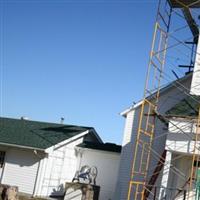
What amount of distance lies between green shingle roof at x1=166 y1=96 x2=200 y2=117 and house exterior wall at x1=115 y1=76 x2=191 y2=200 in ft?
10.0

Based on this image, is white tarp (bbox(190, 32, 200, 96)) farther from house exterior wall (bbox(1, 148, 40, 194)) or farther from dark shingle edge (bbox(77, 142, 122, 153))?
house exterior wall (bbox(1, 148, 40, 194))

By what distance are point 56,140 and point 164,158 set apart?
7.54 m

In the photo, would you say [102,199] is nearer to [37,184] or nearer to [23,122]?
[37,184]

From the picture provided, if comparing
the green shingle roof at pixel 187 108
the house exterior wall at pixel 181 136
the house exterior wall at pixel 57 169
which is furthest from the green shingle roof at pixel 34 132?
the green shingle roof at pixel 187 108

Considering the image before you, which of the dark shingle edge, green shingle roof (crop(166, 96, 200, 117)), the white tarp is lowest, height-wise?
the dark shingle edge

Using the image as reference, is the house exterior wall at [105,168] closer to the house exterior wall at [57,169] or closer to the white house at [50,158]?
the white house at [50,158]

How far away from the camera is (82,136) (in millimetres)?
24781

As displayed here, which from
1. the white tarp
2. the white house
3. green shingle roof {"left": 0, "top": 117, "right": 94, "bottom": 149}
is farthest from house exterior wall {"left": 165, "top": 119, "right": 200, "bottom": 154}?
green shingle roof {"left": 0, "top": 117, "right": 94, "bottom": 149}

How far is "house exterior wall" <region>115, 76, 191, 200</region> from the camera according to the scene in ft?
67.2

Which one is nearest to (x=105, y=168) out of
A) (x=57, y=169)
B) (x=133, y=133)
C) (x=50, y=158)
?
(x=57, y=169)

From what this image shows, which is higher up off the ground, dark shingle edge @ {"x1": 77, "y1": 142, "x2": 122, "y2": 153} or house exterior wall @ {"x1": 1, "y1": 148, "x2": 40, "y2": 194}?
dark shingle edge @ {"x1": 77, "y1": 142, "x2": 122, "y2": 153}

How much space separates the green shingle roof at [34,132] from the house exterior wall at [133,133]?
12.7ft

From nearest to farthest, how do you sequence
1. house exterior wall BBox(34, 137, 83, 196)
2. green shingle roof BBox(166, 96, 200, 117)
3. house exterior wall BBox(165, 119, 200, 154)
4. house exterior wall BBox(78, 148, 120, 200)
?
house exterior wall BBox(165, 119, 200, 154)
green shingle roof BBox(166, 96, 200, 117)
house exterior wall BBox(34, 137, 83, 196)
house exterior wall BBox(78, 148, 120, 200)

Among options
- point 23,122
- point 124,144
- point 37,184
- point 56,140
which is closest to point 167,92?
point 124,144
